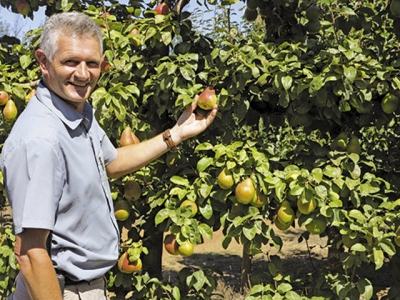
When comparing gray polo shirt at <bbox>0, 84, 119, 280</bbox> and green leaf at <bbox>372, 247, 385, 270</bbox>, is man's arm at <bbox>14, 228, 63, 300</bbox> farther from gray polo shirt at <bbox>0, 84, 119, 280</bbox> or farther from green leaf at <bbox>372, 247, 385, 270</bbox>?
green leaf at <bbox>372, 247, 385, 270</bbox>

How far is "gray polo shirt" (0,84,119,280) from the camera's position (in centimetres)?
160

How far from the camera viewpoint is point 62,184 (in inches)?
66.2

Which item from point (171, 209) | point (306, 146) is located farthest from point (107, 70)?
point (306, 146)

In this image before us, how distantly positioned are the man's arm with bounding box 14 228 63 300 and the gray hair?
0.53 metres

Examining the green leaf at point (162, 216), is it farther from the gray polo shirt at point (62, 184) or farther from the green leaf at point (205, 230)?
the gray polo shirt at point (62, 184)

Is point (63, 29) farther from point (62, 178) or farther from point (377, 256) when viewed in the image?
point (377, 256)

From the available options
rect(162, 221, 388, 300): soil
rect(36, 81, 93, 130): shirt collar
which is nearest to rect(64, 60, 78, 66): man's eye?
rect(36, 81, 93, 130): shirt collar

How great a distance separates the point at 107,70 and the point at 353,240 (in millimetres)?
1449

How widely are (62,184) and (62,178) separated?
0.06 ft

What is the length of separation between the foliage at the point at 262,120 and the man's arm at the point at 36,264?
1101 millimetres

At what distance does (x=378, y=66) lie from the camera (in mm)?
2605

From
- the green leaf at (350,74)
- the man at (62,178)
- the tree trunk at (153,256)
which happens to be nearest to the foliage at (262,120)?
the green leaf at (350,74)

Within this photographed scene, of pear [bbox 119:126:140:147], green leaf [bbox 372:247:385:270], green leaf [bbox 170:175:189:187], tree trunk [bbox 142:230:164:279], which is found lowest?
tree trunk [bbox 142:230:164:279]

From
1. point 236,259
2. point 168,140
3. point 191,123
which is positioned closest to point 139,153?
point 168,140
